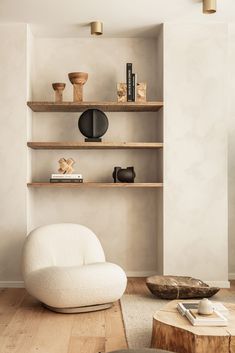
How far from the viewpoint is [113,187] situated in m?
5.75

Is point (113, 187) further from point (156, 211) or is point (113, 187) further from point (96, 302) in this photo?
point (96, 302)

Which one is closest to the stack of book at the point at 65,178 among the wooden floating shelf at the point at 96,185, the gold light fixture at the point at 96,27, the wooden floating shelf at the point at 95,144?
the wooden floating shelf at the point at 96,185

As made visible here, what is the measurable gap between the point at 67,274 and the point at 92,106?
6.37 feet

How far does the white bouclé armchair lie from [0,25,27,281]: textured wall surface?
641 mm

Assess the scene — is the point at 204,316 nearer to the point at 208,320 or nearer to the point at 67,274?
the point at 208,320

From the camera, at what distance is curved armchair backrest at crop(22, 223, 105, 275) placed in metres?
4.57

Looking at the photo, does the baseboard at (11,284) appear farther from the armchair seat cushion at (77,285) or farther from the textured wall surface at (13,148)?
the armchair seat cushion at (77,285)

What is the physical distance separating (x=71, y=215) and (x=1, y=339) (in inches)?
91.3

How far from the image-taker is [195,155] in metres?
5.37

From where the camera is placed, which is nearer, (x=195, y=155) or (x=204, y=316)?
(x=204, y=316)

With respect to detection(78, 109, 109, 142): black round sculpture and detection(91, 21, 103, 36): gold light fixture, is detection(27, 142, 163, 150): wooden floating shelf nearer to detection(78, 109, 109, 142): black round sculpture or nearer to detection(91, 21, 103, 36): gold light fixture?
detection(78, 109, 109, 142): black round sculpture

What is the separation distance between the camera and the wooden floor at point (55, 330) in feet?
11.1

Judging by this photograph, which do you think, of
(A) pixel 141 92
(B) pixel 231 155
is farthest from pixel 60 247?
(B) pixel 231 155

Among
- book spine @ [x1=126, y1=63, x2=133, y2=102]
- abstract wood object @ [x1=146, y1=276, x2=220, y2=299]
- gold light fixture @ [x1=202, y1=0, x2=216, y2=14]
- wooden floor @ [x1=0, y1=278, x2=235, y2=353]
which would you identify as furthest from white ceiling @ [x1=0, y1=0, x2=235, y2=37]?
wooden floor @ [x1=0, y1=278, x2=235, y2=353]
